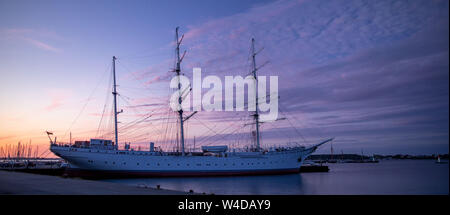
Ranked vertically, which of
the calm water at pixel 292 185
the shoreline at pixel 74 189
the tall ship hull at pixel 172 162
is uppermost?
the shoreline at pixel 74 189

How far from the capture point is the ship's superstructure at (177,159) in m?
40.9

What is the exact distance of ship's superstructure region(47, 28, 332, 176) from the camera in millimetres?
40938

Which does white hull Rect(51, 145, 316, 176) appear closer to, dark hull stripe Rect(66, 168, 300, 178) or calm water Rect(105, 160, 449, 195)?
dark hull stripe Rect(66, 168, 300, 178)

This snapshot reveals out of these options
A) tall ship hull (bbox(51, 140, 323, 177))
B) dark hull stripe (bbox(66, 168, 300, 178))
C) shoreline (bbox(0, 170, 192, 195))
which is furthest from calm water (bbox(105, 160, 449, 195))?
shoreline (bbox(0, 170, 192, 195))

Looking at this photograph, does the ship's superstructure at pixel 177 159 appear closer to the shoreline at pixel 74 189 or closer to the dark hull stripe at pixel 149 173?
the dark hull stripe at pixel 149 173

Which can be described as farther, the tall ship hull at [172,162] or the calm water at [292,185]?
the tall ship hull at [172,162]

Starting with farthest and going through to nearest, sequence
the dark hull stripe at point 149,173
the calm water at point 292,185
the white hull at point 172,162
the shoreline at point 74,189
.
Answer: the dark hull stripe at point 149,173
the white hull at point 172,162
the calm water at point 292,185
the shoreline at point 74,189

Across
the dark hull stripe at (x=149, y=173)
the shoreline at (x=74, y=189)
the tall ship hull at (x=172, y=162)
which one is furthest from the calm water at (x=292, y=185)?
the shoreline at (x=74, y=189)

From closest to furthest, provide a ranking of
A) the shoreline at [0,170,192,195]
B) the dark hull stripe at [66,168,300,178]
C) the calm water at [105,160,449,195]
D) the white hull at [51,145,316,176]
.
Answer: the shoreline at [0,170,192,195]
the calm water at [105,160,449,195]
the white hull at [51,145,316,176]
the dark hull stripe at [66,168,300,178]

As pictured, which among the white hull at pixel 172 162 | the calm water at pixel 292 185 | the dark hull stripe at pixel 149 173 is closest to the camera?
the calm water at pixel 292 185

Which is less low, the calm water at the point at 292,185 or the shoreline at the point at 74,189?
the shoreline at the point at 74,189
